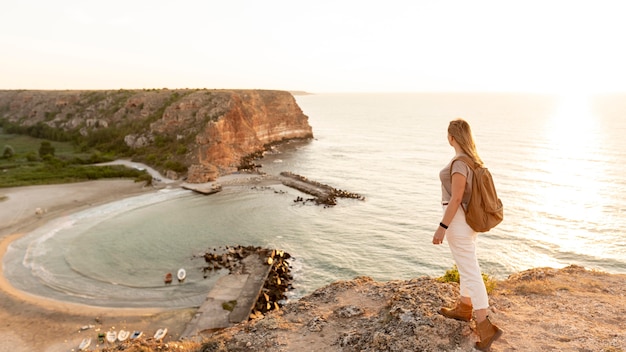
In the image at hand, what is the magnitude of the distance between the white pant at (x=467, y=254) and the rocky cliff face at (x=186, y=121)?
163ft

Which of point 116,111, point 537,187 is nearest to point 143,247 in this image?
point 537,187

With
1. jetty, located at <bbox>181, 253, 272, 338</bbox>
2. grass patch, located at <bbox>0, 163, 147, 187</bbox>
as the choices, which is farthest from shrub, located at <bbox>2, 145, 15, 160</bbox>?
jetty, located at <bbox>181, 253, 272, 338</bbox>

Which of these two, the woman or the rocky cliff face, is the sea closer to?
the rocky cliff face

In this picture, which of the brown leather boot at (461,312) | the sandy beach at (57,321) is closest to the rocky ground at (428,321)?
the brown leather boot at (461,312)

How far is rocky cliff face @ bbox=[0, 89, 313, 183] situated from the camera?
61562 mm

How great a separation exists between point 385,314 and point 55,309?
2227 centimetres

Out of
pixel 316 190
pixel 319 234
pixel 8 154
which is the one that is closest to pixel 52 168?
pixel 8 154

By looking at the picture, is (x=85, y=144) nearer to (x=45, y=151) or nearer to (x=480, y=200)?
(x=45, y=151)

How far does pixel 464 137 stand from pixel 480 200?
1007 mm

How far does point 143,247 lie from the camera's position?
103ft

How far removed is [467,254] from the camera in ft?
19.6

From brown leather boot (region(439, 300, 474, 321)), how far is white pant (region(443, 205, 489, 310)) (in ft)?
2.64

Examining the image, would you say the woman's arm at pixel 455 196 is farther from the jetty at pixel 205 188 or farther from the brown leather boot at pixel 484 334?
the jetty at pixel 205 188

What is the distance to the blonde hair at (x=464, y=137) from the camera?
5.76 meters
